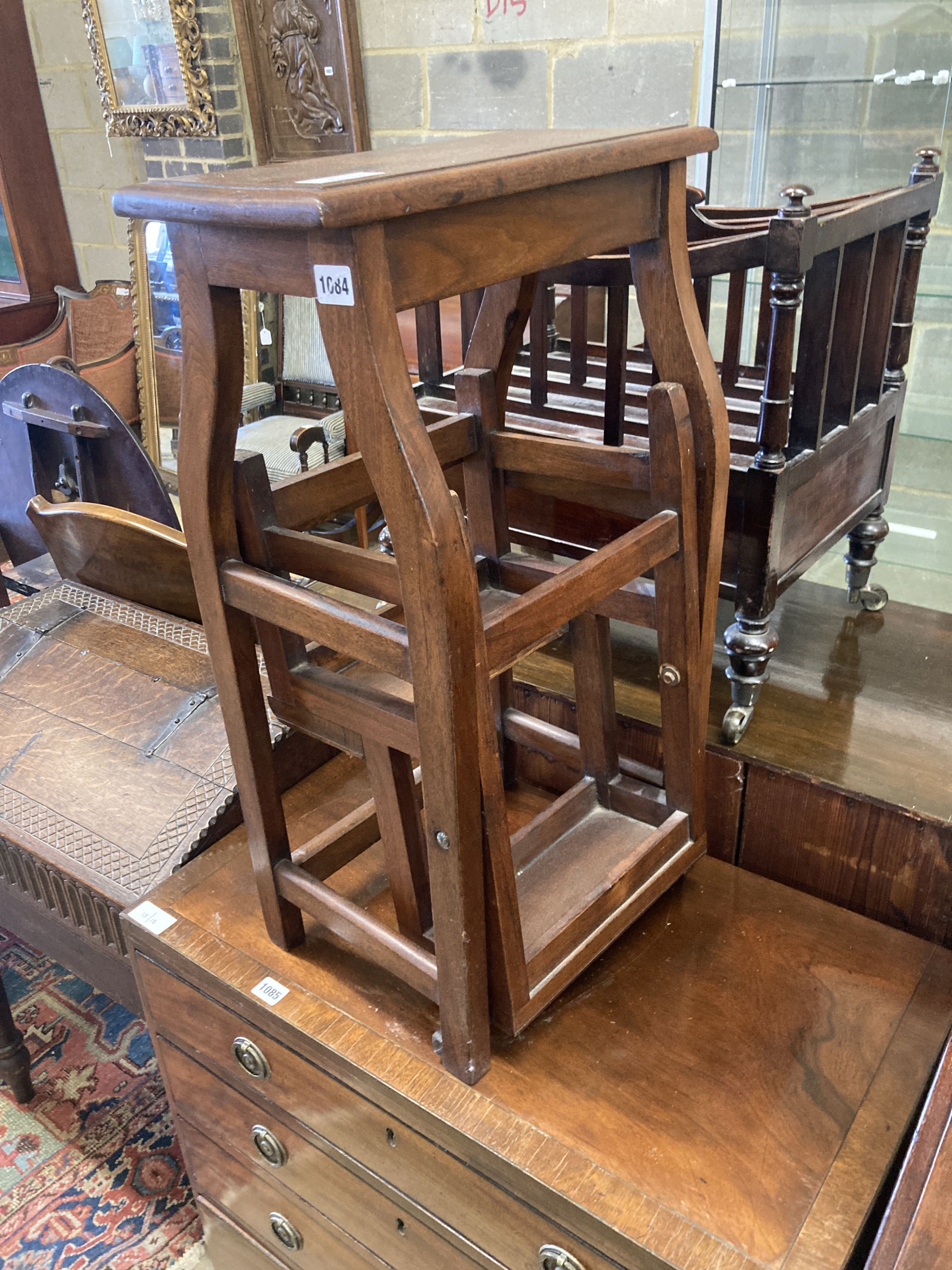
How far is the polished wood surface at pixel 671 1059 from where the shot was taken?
0.86 metres

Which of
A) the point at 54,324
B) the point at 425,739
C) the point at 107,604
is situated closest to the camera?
the point at 425,739

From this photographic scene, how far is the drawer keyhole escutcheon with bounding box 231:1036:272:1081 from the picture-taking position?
1142mm

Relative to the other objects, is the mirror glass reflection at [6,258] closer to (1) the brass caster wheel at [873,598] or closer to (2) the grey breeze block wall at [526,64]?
(2) the grey breeze block wall at [526,64]

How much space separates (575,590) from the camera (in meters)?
0.86

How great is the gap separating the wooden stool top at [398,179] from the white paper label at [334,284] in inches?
1.2

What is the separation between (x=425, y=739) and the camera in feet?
2.64

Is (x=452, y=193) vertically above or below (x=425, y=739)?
above

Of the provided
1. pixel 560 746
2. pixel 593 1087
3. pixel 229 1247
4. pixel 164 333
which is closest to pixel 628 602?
pixel 560 746

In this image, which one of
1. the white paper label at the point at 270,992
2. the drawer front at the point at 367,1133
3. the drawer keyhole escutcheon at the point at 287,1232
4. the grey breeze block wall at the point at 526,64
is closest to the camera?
the drawer front at the point at 367,1133

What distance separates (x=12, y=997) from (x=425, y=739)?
1.72 meters

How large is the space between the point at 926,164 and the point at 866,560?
0.57 m

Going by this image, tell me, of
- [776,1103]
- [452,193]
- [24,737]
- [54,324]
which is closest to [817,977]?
[776,1103]

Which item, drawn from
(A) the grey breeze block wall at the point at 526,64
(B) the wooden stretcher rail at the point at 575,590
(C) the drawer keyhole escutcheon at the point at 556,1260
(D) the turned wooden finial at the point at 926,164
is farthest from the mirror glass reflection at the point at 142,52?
(C) the drawer keyhole escutcheon at the point at 556,1260

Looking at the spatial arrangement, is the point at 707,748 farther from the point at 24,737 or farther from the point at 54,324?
the point at 54,324
